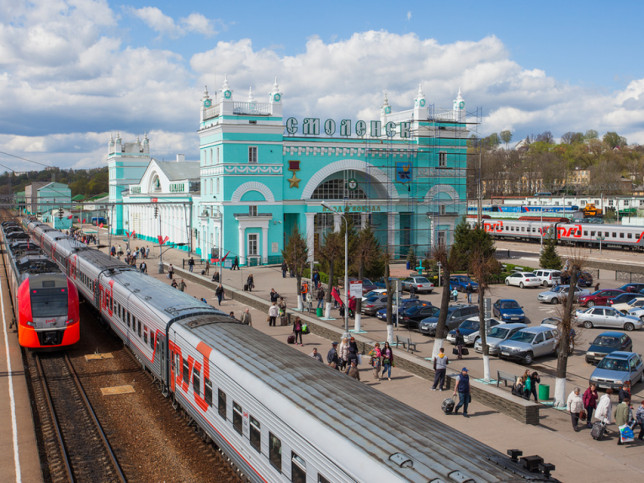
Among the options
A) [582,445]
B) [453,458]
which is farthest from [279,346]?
[582,445]

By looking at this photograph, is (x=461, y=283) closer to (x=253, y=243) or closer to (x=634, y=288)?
(x=634, y=288)

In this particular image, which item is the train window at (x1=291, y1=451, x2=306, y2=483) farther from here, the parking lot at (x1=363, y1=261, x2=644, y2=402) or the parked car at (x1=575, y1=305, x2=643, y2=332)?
the parked car at (x1=575, y1=305, x2=643, y2=332)

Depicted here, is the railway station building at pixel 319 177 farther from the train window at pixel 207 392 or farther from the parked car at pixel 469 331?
the train window at pixel 207 392

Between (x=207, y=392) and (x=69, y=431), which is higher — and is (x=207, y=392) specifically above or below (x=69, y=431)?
above

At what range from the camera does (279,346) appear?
1391 centimetres

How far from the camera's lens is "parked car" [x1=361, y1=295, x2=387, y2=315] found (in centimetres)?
3506

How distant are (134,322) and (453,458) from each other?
1499cm

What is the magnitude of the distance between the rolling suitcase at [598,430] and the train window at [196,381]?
32.6ft

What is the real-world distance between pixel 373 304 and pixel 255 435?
956 inches

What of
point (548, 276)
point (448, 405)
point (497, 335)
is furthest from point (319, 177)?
point (448, 405)

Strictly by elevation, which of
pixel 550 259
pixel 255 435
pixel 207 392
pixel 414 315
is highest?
pixel 550 259

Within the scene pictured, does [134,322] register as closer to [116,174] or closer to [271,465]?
[271,465]

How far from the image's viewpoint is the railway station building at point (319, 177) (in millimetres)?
53188

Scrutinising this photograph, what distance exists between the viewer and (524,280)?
45.6 m
